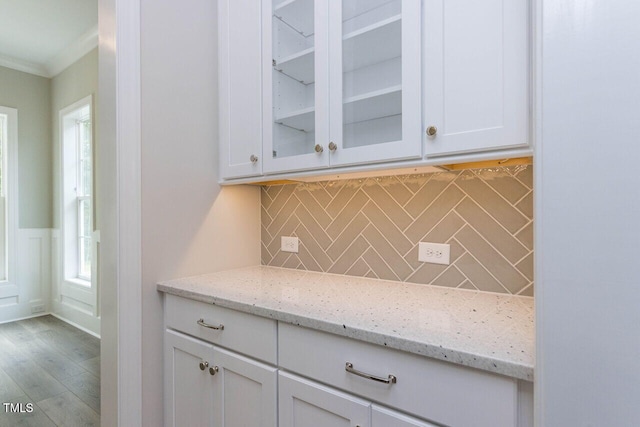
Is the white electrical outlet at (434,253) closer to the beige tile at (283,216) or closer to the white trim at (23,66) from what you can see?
the beige tile at (283,216)

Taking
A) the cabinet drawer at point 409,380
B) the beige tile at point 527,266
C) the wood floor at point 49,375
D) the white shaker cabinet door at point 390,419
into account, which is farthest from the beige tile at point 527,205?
the wood floor at point 49,375

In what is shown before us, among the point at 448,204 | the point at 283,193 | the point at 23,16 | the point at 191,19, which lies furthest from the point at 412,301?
the point at 23,16

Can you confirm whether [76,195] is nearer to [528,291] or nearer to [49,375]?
[49,375]

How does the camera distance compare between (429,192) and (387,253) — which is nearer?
(429,192)

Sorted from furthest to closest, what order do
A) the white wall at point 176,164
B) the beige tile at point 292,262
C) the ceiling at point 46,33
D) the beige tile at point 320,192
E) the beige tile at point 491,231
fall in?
the ceiling at point 46,33 < the beige tile at point 292,262 < the beige tile at point 320,192 < the white wall at point 176,164 < the beige tile at point 491,231

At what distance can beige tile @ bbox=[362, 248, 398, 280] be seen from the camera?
4.87ft

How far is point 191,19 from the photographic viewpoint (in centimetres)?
158

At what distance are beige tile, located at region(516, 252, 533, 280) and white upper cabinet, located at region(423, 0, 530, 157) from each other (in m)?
0.46

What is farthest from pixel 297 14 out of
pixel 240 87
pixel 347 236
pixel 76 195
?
pixel 76 195

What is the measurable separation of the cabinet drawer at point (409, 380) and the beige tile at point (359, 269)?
1.93 ft

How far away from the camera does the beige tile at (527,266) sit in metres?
1.18

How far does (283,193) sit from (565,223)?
1.41 metres

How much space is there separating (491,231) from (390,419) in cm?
77

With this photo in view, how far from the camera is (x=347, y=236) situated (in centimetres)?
162
